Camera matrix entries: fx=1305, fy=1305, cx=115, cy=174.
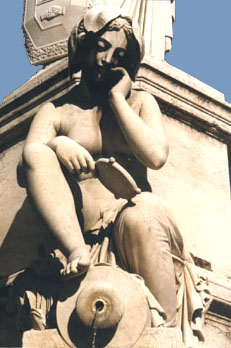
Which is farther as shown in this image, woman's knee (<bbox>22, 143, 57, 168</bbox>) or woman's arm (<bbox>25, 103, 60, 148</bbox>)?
woman's arm (<bbox>25, 103, 60, 148</bbox>)

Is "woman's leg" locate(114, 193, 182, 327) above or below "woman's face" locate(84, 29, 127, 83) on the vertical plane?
below

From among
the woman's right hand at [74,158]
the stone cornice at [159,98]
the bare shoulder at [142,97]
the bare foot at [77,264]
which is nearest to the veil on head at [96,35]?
the bare shoulder at [142,97]

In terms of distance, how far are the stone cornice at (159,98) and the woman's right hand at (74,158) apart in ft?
4.52

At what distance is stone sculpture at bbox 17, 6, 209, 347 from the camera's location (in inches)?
347

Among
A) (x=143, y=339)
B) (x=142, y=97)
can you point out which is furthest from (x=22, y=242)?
(x=143, y=339)

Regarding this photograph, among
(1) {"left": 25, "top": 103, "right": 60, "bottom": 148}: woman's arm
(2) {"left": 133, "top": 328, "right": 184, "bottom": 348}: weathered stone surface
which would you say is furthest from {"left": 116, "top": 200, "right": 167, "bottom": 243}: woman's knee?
(1) {"left": 25, "top": 103, "right": 60, "bottom": 148}: woman's arm

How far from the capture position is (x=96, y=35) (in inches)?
374

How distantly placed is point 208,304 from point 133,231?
3.10 feet

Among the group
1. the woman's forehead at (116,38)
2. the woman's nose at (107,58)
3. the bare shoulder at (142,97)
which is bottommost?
the bare shoulder at (142,97)

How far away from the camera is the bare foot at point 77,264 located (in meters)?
8.60

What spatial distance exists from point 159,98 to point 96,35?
1158 millimetres

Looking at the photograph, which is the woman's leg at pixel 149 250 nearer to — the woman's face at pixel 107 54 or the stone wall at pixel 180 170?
the stone wall at pixel 180 170

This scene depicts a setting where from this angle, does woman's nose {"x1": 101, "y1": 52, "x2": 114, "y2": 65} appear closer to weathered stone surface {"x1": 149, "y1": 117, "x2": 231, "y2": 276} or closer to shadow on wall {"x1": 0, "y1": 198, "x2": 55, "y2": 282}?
weathered stone surface {"x1": 149, "y1": 117, "x2": 231, "y2": 276}

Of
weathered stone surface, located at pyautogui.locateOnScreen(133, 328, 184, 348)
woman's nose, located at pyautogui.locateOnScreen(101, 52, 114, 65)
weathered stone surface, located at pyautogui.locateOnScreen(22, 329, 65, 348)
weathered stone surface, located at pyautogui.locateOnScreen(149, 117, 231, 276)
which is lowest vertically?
weathered stone surface, located at pyautogui.locateOnScreen(22, 329, 65, 348)
